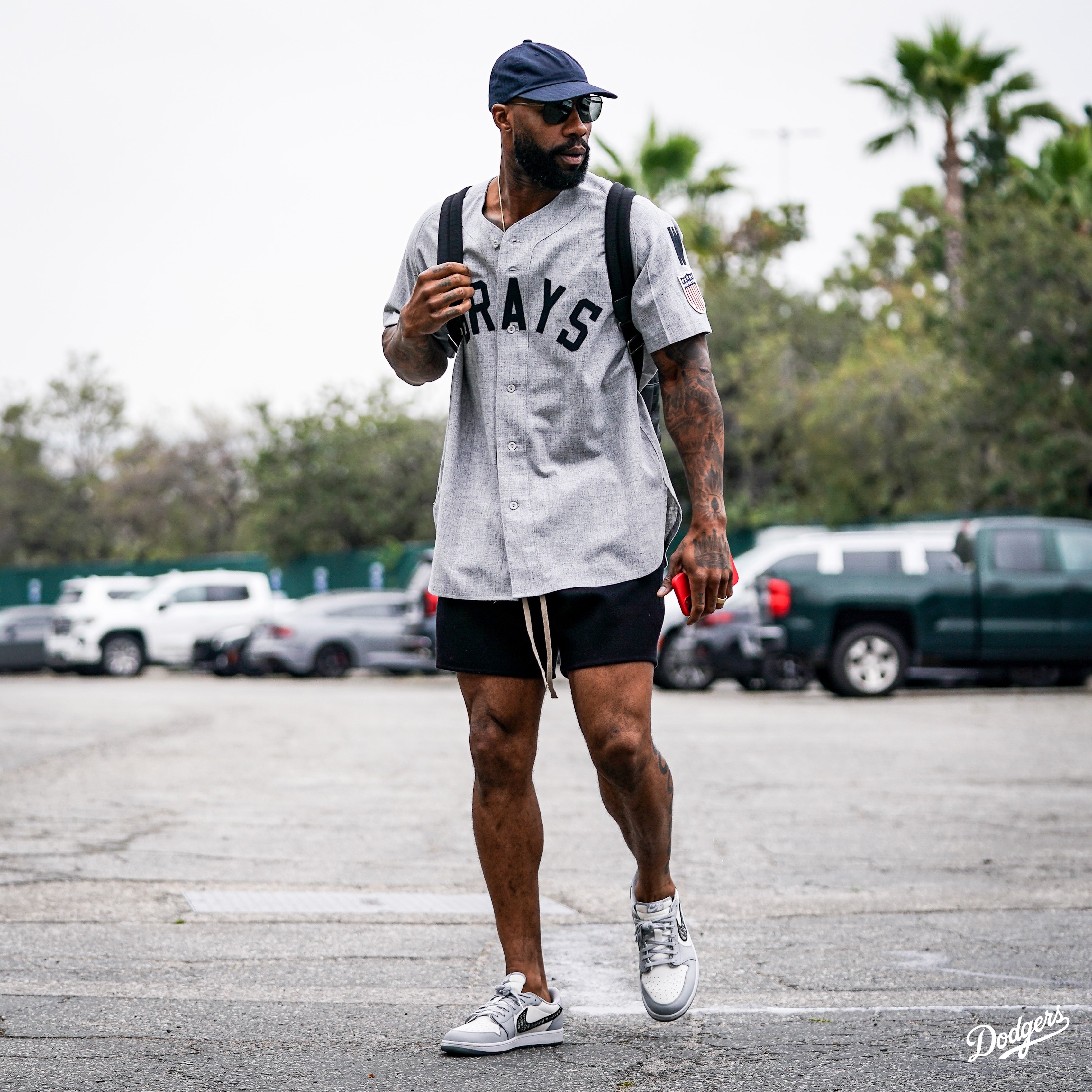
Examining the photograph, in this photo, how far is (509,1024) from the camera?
307 cm

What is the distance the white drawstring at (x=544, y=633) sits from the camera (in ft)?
10.4

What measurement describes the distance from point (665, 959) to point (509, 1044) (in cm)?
38

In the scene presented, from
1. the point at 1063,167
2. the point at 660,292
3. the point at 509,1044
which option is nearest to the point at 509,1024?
the point at 509,1044

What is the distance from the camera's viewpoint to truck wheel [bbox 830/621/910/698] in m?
15.5

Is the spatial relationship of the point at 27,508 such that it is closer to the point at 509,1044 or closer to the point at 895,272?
the point at 895,272

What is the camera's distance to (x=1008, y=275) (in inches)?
887

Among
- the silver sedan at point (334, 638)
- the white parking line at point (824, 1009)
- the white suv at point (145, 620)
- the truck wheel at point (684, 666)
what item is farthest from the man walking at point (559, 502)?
the white suv at point (145, 620)

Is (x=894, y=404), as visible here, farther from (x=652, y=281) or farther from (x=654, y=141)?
(x=652, y=281)

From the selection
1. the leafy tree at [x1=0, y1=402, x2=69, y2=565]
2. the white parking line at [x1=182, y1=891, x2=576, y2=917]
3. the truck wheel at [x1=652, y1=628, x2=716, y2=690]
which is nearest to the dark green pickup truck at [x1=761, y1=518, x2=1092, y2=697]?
the truck wheel at [x1=652, y1=628, x2=716, y2=690]

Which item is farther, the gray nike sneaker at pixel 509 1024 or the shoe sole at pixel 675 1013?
the shoe sole at pixel 675 1013

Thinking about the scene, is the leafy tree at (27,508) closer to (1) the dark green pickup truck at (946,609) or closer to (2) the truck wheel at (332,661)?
(2) the truck wheel at (332,661)

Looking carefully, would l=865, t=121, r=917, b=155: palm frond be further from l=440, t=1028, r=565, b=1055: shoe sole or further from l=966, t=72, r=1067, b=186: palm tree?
l=440, t=1028, r=565, b=1055: shoe sole

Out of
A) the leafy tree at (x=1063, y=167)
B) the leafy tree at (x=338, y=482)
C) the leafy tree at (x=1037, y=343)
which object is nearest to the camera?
the leafy tree at (x=1037, y=343)

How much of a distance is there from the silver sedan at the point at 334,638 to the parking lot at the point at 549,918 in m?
12.2
